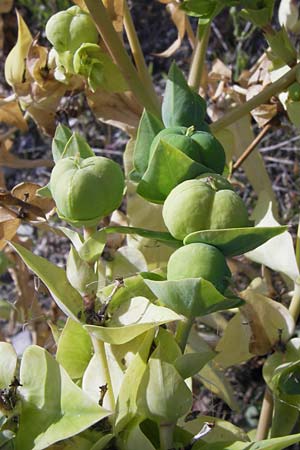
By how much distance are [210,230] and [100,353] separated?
15cm

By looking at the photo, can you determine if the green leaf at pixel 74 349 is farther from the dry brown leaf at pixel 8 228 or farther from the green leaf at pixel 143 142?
the dry brown leaf at pixel 8 228

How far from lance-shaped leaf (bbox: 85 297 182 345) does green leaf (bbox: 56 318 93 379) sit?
0.05 metres

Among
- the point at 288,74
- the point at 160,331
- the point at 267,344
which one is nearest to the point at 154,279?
the point at 160,331

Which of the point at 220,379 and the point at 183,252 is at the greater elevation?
the point at 183,252

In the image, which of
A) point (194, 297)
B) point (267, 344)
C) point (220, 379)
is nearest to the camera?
point (194, 297)

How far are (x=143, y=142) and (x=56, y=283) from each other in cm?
13

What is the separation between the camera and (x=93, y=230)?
1.83 feet

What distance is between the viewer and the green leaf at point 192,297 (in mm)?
442

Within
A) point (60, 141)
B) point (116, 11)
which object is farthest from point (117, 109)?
point (60, 141)

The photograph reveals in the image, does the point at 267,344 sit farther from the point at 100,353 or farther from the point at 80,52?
the point at 80,52

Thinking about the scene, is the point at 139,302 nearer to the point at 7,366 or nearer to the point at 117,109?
the point at 7,366

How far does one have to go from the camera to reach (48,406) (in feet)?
1.68

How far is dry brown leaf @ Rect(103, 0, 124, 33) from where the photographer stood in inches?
30.4

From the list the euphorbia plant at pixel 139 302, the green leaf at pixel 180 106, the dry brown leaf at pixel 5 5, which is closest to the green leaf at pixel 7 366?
the euphorbia plant at pixel 139 302
